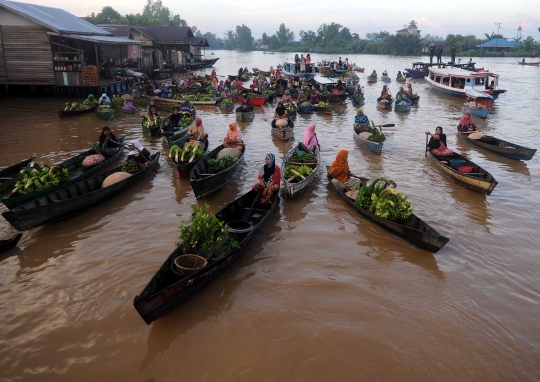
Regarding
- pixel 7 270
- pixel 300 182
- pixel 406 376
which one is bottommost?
pixel 406 376

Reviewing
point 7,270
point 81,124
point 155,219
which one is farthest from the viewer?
point 81,124

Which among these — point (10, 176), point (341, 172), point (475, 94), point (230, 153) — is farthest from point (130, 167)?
point (475, 94)

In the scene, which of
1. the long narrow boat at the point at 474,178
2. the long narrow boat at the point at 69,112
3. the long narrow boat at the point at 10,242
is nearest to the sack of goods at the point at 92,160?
the long narrow boat at the point at 10,242

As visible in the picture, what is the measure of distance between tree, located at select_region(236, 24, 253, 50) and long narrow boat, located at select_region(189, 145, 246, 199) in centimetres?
15913

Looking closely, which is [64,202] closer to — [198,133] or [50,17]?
[198,133]

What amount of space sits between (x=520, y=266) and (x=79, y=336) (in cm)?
822

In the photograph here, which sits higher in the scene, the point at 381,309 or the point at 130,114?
the point at 130,114

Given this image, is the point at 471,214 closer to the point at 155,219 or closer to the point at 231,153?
the point at 231,153

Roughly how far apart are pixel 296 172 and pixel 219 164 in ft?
7.67

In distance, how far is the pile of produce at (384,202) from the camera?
8.43m

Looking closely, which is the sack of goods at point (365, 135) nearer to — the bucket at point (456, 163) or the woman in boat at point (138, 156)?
the bucket at point (456, 163)

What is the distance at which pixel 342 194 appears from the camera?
10.1 meters

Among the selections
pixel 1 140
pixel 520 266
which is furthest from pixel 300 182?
pixel 1 140

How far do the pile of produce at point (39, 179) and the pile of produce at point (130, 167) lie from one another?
5.60ft
